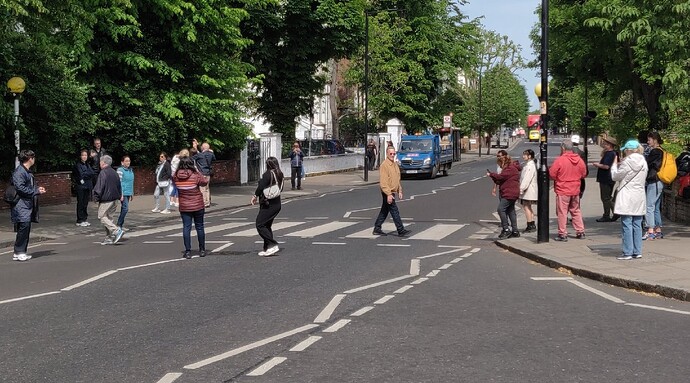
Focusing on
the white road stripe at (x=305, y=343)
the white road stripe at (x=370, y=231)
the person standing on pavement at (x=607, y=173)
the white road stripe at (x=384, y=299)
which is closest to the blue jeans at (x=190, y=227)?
the white road stripe at (x=370, y=231)

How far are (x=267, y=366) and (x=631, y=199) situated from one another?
7.45 metres

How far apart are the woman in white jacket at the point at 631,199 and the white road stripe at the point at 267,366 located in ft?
22.9

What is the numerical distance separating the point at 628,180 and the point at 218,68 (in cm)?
1967

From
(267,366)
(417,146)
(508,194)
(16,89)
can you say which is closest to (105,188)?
(16,89)

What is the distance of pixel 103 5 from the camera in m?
25.8

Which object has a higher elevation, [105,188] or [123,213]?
[105,188]

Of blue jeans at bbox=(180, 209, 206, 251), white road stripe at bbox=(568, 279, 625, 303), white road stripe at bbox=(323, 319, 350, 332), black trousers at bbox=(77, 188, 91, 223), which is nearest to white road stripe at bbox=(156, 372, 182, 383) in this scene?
white road stripe at bbox=(323, 319, 350, 332)

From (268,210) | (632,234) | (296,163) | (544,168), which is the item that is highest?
(544,168)

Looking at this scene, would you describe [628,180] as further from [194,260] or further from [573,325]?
[194,260]

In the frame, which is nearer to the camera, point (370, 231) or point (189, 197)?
point (189, 197)

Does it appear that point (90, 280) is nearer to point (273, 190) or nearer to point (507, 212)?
point (273, 190)

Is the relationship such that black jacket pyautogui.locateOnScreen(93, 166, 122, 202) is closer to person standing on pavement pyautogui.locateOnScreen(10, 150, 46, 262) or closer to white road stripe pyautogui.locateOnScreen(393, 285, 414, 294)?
person standing on pavement pyautogui.locateOnScreen(10, 150, 46, 262)

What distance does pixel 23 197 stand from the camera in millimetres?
13070

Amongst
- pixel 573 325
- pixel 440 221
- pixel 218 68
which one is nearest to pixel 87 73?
pixel 218 68
